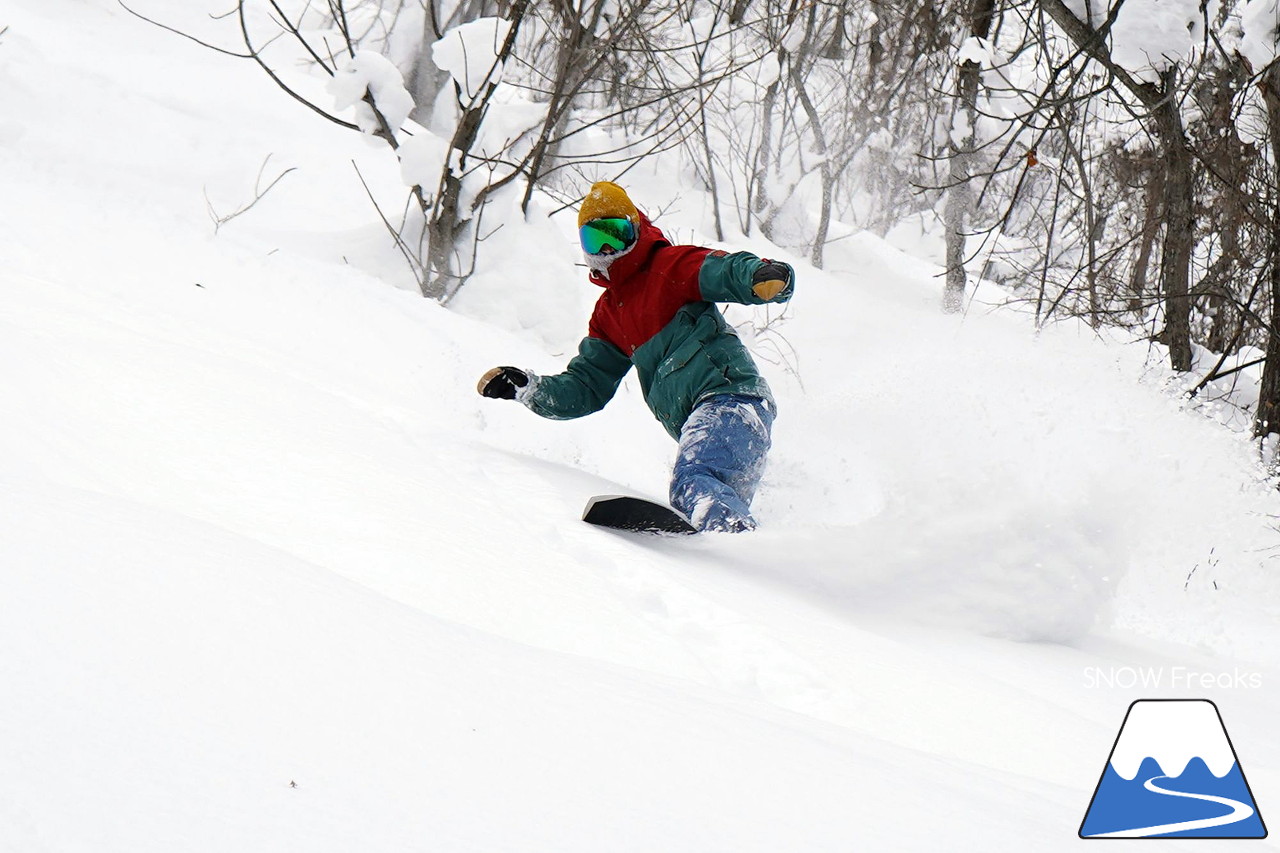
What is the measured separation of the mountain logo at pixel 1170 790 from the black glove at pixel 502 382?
2320mm

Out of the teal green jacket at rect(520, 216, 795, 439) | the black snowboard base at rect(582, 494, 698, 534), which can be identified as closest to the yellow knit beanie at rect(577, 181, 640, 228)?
the teal green jacket at rect(520, 216, 795, 439)

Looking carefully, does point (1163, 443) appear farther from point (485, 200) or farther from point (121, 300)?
point (485, 200)

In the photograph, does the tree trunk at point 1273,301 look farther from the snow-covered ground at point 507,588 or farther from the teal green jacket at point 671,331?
the teal green jacket at point 671,331

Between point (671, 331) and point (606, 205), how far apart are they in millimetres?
479

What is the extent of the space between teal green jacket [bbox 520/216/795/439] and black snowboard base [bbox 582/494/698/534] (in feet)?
2.29

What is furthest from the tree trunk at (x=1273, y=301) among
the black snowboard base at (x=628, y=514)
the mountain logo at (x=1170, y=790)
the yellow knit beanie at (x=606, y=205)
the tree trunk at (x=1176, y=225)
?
the mountain logo at (x=1170, y=790)

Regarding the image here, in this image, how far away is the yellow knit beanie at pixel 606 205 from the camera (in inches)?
137

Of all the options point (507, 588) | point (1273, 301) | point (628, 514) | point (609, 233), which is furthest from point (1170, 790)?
point (1273, 301)

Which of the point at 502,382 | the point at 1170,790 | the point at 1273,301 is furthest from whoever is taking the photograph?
the point at 1273,301

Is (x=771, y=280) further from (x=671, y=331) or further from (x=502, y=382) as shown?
(x=502, y=382)

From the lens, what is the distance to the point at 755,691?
1.77 metres

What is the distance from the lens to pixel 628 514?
2742mm

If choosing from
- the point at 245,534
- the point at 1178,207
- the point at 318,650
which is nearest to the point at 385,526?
the point at 245,534

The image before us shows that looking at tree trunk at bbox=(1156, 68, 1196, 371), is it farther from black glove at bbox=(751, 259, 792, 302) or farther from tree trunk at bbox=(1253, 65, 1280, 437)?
black glove at bbox=(751, 259, 792, 302)
